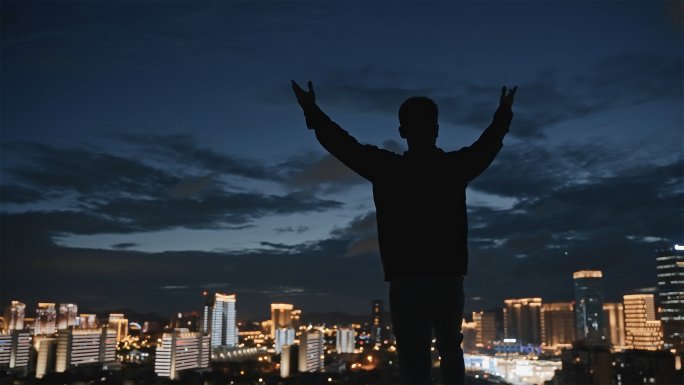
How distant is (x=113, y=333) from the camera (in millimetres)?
36312

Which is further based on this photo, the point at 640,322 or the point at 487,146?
the point at 640,322

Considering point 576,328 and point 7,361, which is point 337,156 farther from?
point 576,328

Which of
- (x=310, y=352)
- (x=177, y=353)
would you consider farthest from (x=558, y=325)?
(x=177, y=353)

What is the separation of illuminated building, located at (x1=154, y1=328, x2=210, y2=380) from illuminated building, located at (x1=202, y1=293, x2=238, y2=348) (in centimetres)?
1870

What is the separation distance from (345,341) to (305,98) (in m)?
48.5

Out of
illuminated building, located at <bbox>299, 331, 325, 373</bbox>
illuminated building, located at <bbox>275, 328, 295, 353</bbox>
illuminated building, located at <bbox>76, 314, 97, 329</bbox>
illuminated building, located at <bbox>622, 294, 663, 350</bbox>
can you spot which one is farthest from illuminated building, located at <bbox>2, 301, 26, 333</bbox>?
illuminated building, located at <bbox>622, 294, 663, 350</bbox>

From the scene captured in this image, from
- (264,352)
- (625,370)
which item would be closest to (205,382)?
(625,370)

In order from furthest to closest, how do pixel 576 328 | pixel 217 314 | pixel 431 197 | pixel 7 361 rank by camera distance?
pixel 576 328 → pixel 217 314 → pixel 7 361 → pixel 431 197

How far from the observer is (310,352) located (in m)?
33.6

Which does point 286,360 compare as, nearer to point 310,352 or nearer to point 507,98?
point 310,352

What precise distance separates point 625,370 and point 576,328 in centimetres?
4658

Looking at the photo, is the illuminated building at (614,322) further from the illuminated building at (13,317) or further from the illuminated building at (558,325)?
the illuminated building at (13,317)

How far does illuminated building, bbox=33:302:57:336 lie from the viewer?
138 ft

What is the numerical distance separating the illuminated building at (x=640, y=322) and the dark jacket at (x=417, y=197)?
49.3 m
